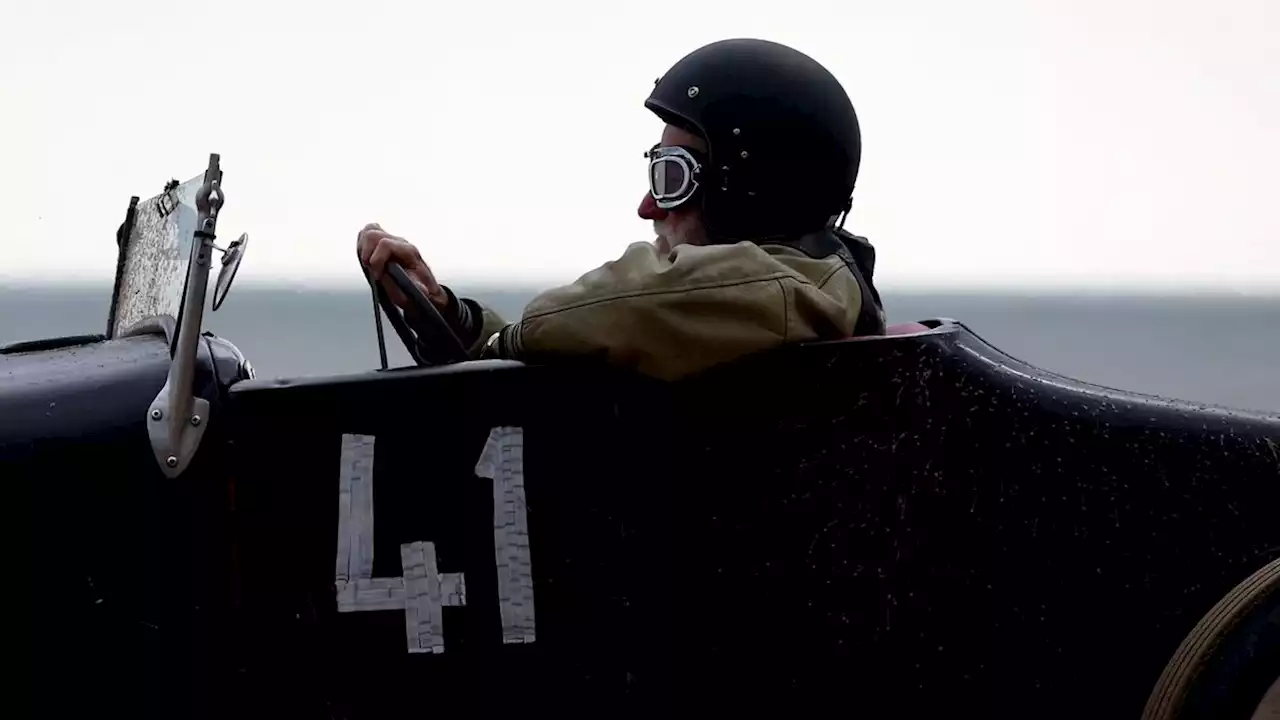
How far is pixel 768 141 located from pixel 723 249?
0.58 meters

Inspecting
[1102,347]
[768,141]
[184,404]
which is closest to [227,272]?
[184,404]

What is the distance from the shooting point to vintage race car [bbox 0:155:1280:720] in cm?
191

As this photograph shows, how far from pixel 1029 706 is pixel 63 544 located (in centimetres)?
144

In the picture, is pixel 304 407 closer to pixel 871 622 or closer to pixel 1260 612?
pixel 871 622

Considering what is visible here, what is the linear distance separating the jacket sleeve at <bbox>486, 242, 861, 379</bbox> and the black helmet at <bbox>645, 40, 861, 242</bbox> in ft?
1.72

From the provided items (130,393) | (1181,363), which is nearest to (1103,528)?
(130,393)

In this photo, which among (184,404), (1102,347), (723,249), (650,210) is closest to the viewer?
(184,404)

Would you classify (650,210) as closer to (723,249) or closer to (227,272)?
(723,249)

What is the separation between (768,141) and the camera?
253 cm

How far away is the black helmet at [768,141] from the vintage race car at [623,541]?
582 millimetres

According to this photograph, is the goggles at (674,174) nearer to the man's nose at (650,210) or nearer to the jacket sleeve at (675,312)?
the man's nose at (650,210)

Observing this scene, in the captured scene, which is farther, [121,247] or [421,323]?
[121,247]

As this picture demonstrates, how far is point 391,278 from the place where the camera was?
213 centimetres

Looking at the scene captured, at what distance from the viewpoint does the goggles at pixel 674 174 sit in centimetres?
257
